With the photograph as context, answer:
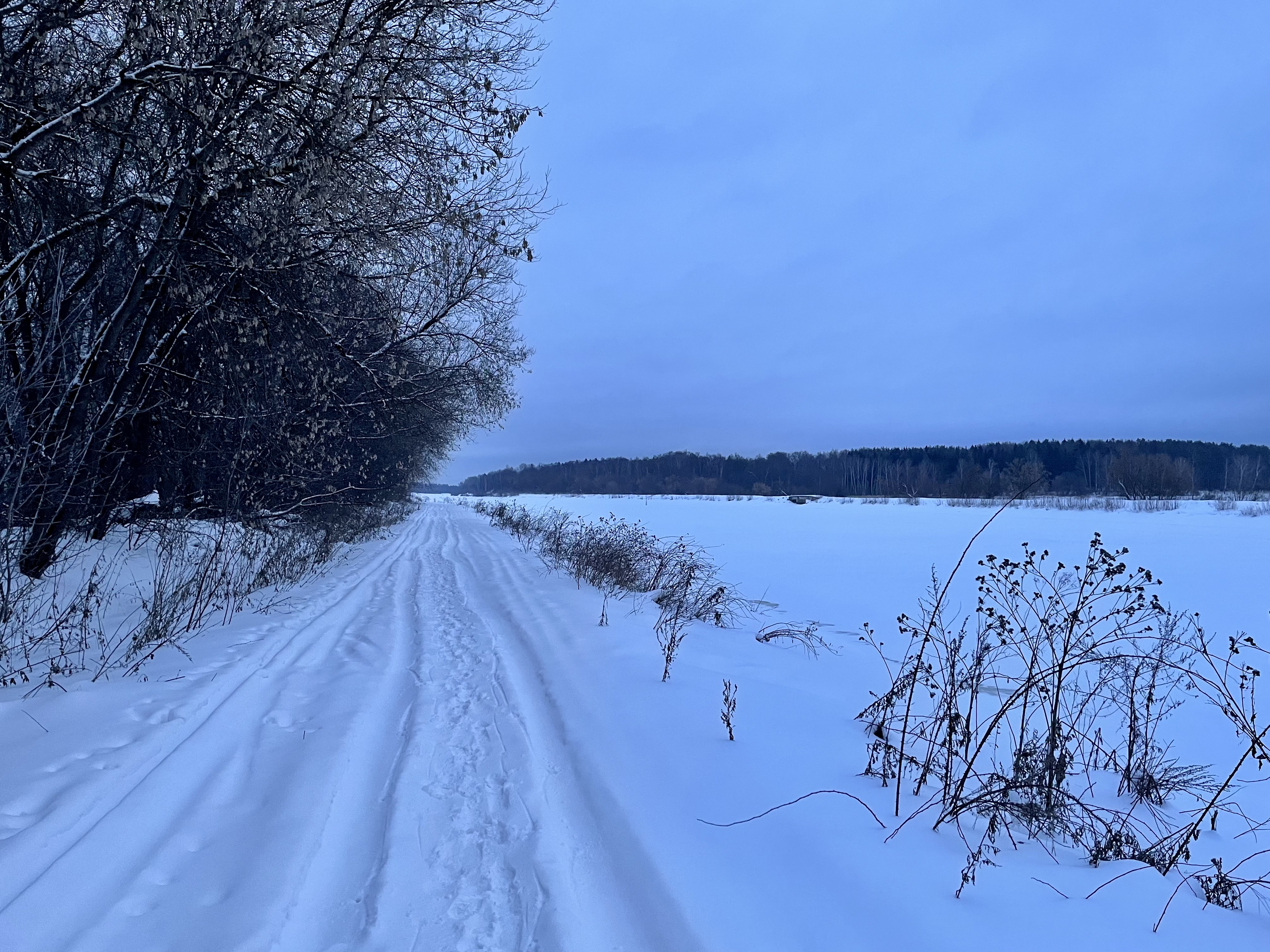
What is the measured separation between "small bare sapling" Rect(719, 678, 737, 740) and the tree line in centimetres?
472

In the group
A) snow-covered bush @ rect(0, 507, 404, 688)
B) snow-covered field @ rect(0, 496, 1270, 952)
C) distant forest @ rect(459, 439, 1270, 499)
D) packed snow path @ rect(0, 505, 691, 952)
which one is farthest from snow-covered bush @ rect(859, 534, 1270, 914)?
distant forest @ rect(459, 439, 1270, 499)

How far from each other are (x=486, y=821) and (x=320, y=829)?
0.73 m

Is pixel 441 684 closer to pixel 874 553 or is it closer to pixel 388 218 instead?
pixel 388 218

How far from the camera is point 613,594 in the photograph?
962cm

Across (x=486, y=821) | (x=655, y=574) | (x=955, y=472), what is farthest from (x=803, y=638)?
(x=955, y=472)

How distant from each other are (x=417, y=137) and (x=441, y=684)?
5276mm

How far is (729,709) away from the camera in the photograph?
4.23 m

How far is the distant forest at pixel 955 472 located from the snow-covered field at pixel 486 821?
43479 mm

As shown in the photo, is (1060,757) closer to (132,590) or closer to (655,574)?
(655,574)

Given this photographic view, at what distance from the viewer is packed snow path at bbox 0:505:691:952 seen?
218 cm

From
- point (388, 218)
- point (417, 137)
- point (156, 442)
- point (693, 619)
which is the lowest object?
point (693, 619)

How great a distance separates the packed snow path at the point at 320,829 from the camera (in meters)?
2.18

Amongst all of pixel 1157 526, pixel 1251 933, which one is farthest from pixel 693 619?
pixel 1157 526

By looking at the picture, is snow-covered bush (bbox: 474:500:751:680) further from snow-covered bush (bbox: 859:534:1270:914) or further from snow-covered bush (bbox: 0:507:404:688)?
snow-covered bush (bbox: 0:507:404:688)
